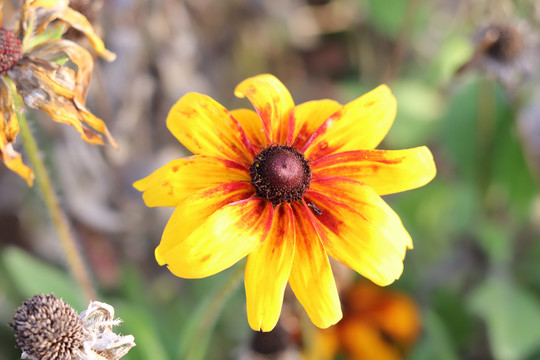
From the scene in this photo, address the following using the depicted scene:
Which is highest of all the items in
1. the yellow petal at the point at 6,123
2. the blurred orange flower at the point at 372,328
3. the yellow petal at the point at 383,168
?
the yellow petal at the point at 6,123

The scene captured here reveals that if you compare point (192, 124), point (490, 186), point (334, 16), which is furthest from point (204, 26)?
point (192, 124)

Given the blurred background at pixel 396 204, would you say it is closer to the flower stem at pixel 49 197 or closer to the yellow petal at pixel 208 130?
the flower stem at pixel 49 197

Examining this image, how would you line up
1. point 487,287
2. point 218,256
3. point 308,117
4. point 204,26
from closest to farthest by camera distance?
point 218,256 → point 308,117 → point 487,287 → point 204,26

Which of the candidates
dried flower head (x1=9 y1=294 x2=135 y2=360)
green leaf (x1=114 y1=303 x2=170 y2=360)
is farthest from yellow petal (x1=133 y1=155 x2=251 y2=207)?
green leaf (x1=114 y1=303 x2=170 y2=360)

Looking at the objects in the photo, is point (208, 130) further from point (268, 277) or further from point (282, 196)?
point (268, 277)

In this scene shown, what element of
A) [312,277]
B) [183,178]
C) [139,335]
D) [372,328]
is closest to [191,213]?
[183,178]

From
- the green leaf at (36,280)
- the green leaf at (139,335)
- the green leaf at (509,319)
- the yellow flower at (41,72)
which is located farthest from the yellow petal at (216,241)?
the green leaf at (509,319)

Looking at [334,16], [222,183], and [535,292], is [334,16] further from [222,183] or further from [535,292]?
[222,183]

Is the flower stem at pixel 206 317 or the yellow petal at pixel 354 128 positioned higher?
the yellow petal at pixel 354 128
